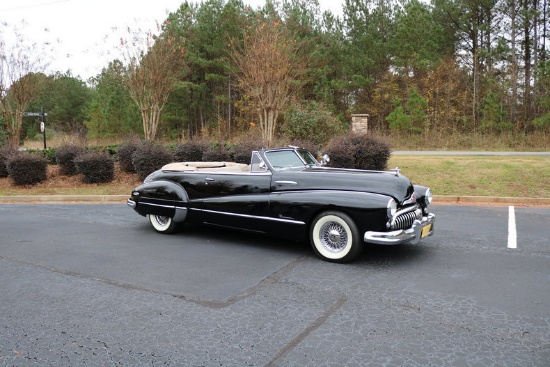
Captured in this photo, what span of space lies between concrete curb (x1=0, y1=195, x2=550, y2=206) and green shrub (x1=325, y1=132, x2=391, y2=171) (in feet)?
7.74

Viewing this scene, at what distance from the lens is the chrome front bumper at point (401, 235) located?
5203mm

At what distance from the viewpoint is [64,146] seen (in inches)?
582

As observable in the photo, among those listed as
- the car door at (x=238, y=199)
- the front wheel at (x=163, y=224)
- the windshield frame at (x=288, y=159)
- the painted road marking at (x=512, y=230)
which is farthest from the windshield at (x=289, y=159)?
the painted road marking at (x=512, y=230)

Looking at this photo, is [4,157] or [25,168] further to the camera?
[4,157]

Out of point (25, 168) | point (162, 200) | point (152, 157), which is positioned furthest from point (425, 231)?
point (25, 168)

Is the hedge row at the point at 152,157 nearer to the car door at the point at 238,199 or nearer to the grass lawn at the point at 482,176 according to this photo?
the grass lawn at the point at 482,176

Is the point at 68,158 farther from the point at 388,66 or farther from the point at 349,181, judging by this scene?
the point at 388,66

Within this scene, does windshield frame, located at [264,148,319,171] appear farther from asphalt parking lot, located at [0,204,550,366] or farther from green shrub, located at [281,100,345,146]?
green shrub, located at [281,100,345,146]

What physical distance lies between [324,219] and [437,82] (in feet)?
95.9

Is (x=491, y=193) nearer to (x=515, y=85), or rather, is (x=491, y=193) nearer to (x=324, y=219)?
(x=324, y=219)

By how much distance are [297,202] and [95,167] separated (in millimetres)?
9364

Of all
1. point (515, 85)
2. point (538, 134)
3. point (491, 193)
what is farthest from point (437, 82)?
point (491, 193)

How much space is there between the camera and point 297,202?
229 inches

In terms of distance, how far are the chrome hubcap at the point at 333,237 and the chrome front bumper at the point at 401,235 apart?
1.07 ft
